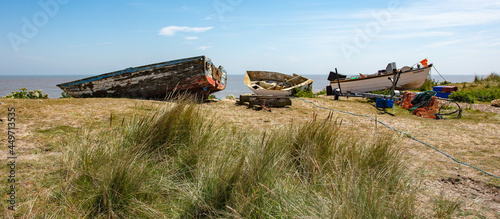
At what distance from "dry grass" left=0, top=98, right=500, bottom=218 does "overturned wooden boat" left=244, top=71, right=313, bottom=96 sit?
5.48m

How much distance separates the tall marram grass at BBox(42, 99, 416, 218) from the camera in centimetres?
228

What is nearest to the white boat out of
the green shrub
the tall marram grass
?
the tall marram grass

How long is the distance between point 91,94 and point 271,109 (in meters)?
5.94

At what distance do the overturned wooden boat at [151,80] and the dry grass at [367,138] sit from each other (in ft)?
6.55

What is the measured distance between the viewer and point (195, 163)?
3.36 meters

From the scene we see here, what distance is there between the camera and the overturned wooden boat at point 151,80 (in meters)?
9.35

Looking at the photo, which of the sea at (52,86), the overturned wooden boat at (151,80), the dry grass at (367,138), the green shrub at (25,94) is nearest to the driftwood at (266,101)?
the dry grass at (367,138)

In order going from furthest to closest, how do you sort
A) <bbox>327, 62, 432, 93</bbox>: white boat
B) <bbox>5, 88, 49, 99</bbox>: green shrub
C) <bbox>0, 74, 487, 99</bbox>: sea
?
<bbox>0, 74, 487, 99</bbox>: sea < <bbox>327, 62, 432, 93</bbox>: white boat < <bbox>5, 88, 49, 99</bbox>: green shrub

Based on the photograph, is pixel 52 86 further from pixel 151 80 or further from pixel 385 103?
pixel 385 103

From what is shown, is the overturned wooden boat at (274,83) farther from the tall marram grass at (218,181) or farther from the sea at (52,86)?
the tall marram grass at (218,181)

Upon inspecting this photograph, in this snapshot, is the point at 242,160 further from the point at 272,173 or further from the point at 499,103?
the point at 499,103

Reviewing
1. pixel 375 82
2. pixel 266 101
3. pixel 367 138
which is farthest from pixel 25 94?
pixel 375 82

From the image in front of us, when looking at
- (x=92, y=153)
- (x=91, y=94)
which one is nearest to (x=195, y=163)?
(x=92, y=153)

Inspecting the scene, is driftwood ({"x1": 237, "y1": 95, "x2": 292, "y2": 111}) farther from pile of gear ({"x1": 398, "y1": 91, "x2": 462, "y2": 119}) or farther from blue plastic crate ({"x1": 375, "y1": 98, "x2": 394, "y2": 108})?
pile of gear ({"x1": 398, "y1": 91, "x2": 462, "y2": 119})
